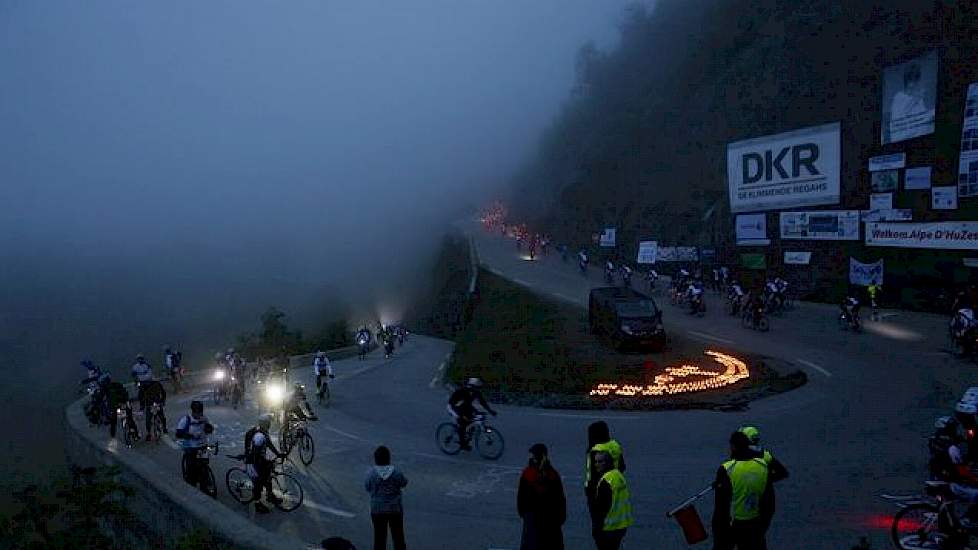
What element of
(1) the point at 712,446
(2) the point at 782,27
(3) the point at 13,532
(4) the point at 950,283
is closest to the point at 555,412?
(1) the point at 712,446

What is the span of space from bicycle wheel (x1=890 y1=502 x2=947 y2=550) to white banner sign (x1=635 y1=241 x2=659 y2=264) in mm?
46897

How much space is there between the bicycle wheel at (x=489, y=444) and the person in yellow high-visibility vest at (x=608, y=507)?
7473 millimetres

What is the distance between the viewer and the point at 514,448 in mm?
16109

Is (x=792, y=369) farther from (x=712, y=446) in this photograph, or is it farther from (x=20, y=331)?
(x=20, y=331)

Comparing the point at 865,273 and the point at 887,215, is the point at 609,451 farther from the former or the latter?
the point at 865,273

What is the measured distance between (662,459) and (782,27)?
150 ft

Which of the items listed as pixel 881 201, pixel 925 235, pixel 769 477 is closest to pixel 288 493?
pixel 769 477

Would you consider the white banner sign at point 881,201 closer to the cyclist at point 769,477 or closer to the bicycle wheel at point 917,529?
the bicycle wheel at point 917,529

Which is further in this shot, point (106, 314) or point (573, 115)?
point (106, 314)

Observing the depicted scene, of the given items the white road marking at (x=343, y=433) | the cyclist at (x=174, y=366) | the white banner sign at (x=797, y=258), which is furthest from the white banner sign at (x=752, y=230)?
the cyclist at (x=174, y=366)

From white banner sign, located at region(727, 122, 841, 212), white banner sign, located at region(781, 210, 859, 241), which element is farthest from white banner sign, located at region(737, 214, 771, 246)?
white banner sign, located at region(781, 210, 859, 241)

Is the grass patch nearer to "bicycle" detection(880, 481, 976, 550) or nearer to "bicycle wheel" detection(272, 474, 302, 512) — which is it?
"bicycle wheel" detection(272, 474, 302, 512)

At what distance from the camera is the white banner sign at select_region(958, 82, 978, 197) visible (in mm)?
32469

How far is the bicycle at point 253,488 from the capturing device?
12383mm
